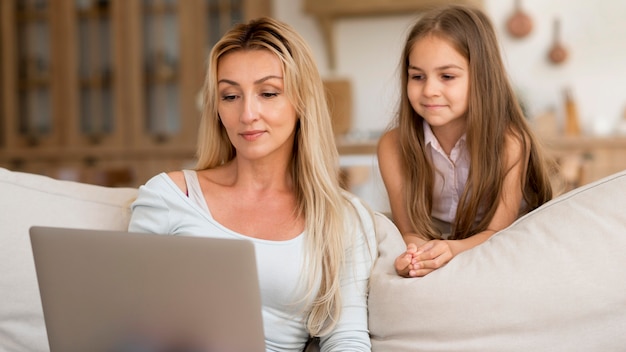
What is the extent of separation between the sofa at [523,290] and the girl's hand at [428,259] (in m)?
0.03

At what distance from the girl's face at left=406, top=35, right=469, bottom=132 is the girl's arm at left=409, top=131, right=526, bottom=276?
0.48ft

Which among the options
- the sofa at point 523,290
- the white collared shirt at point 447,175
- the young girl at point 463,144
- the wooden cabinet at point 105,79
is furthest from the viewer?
the wooden cabinet at point 105,79

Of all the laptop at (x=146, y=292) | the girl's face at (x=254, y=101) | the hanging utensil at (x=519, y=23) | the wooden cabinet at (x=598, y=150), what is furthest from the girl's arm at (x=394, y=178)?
the hanging utensil at (x=519, y=23)

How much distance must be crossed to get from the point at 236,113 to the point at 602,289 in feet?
2.24

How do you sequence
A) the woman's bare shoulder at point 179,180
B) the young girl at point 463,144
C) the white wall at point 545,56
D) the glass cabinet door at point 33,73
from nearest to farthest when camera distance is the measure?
the woman's bare shoulder at point 179,180 < the young girl at point 463,144 < the white wall at point 545,56 < the glass cabinet door at point 33,73

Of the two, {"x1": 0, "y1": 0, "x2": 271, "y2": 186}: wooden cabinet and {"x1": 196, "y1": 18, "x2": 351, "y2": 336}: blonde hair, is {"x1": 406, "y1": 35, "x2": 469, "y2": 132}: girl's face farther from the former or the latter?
{"x1": 0, "y1": 0, "x2": 271, "y2": 186}: wooden cabinet

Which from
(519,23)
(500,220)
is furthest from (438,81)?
(519,23)

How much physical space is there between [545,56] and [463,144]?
3376mm

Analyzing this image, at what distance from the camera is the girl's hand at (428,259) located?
1359 millimetres

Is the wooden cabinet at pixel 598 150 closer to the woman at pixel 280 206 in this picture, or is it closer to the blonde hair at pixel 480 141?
the blonde hair at pixel 480 141

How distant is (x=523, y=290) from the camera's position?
4.13 ft

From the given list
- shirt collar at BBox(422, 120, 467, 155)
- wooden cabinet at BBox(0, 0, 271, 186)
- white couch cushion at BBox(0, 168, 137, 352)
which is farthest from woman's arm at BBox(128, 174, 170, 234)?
wooden cabinet at BBox(0, 0, 271, 186)

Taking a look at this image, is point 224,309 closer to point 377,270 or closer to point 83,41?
point 377,270

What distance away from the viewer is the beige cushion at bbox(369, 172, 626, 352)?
125cm
